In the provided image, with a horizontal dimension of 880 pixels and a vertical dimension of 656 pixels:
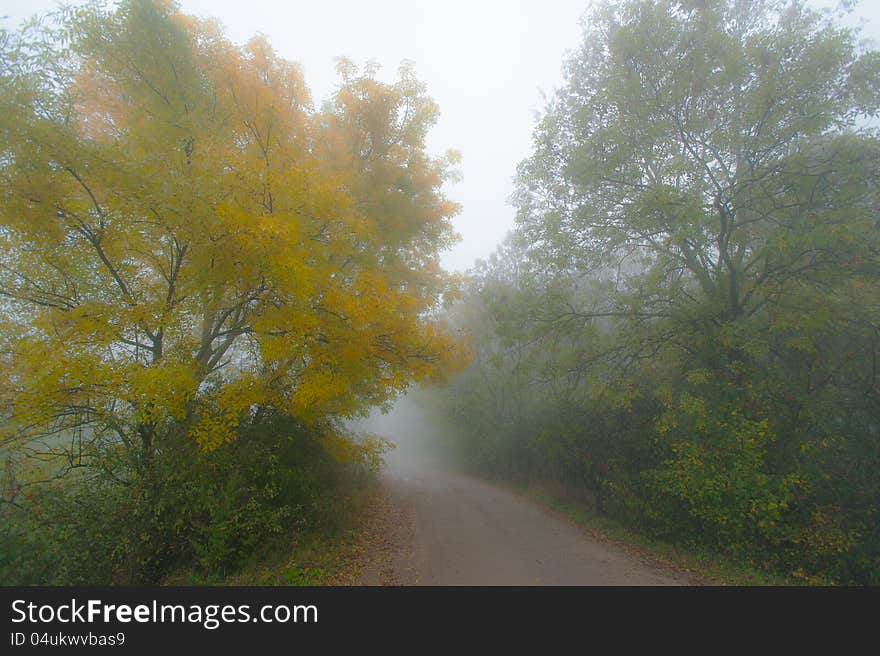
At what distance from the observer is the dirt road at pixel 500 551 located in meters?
6.06

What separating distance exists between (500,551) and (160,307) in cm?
741

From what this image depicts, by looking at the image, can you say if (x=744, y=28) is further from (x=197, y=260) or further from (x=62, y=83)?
(x=62, y=83)

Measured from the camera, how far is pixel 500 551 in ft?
24.3

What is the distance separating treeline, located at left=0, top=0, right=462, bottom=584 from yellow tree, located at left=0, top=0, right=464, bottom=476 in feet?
0.12

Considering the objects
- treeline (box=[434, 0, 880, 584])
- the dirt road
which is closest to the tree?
treeline (box=[434, 0, 880, 584])

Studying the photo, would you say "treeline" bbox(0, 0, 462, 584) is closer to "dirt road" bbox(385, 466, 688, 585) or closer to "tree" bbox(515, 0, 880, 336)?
"dirt road" bbox(385, 466, 688, 585)

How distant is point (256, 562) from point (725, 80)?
12.6 meters

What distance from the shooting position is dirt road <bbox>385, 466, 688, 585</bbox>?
606cm

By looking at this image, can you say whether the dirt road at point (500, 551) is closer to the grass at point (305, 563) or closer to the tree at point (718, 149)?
the grass at point (305, 563)

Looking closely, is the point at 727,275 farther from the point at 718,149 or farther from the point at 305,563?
the point at 305,563

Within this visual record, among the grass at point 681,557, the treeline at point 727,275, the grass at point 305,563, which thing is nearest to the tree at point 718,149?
the treeline at point 727,275

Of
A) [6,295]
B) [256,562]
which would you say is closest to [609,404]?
[256,562]

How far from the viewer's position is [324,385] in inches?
257

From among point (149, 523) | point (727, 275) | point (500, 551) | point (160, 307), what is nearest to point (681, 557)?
point (500, 551)
